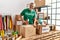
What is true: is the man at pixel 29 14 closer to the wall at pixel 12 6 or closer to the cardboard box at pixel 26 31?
the wall at pixel 12 6

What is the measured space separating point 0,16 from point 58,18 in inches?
126

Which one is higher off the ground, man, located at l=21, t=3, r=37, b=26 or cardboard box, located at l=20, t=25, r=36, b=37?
man, located at l=21, t=3, r=37, b=26

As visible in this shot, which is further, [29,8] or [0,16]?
[29,8]

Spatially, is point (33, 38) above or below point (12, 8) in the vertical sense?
below

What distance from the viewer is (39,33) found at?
242 centimetres

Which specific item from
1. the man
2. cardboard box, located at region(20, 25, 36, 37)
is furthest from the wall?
cardboard box, located at region(20, 25, 36, 37)

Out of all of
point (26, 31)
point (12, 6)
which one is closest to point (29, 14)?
point (12, 6)

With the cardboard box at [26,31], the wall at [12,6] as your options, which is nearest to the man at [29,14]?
the wall at [12,6]

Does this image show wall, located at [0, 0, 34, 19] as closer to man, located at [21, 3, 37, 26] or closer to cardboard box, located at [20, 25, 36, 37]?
man, located at [21, 3, 37, 26]

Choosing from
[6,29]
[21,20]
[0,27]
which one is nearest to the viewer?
[0,27]

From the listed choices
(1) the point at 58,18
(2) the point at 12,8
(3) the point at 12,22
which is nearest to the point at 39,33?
(3) the point at 12,22

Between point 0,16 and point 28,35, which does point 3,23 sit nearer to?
point 0,16

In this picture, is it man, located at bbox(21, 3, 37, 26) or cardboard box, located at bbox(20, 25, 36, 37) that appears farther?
man, located at bbox(21, 3, 37, 26)

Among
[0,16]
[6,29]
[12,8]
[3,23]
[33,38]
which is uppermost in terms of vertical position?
[12,8]
